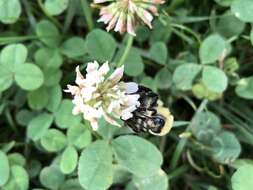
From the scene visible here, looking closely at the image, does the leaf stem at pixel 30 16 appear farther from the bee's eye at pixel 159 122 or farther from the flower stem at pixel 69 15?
the bee's eye at pixel 159 122

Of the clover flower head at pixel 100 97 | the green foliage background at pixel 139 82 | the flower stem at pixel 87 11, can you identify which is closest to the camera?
the clover flower head at pixel 100 97

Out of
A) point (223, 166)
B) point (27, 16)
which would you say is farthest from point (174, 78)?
point (27, 16)

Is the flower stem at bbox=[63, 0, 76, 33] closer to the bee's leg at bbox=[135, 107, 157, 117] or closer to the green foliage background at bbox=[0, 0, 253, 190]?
the green foliage background at bbox=[0, 0, 253, 190]

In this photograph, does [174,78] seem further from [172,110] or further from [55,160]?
[55,160]

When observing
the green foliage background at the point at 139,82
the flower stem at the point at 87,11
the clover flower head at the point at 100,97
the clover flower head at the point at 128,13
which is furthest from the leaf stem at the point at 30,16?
the clover flower head at the point at 100,97

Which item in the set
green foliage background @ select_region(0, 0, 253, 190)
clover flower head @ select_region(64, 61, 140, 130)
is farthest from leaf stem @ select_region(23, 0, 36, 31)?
clover flower head @ select_region(64, 61, 140, 130)

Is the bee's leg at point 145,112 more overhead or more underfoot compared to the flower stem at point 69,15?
more overhead

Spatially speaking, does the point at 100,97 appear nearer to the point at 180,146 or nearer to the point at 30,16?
the point at 180,146

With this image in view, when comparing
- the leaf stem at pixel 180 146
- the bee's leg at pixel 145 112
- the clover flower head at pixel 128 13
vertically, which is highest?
the clover flower head at pixel 128 13
